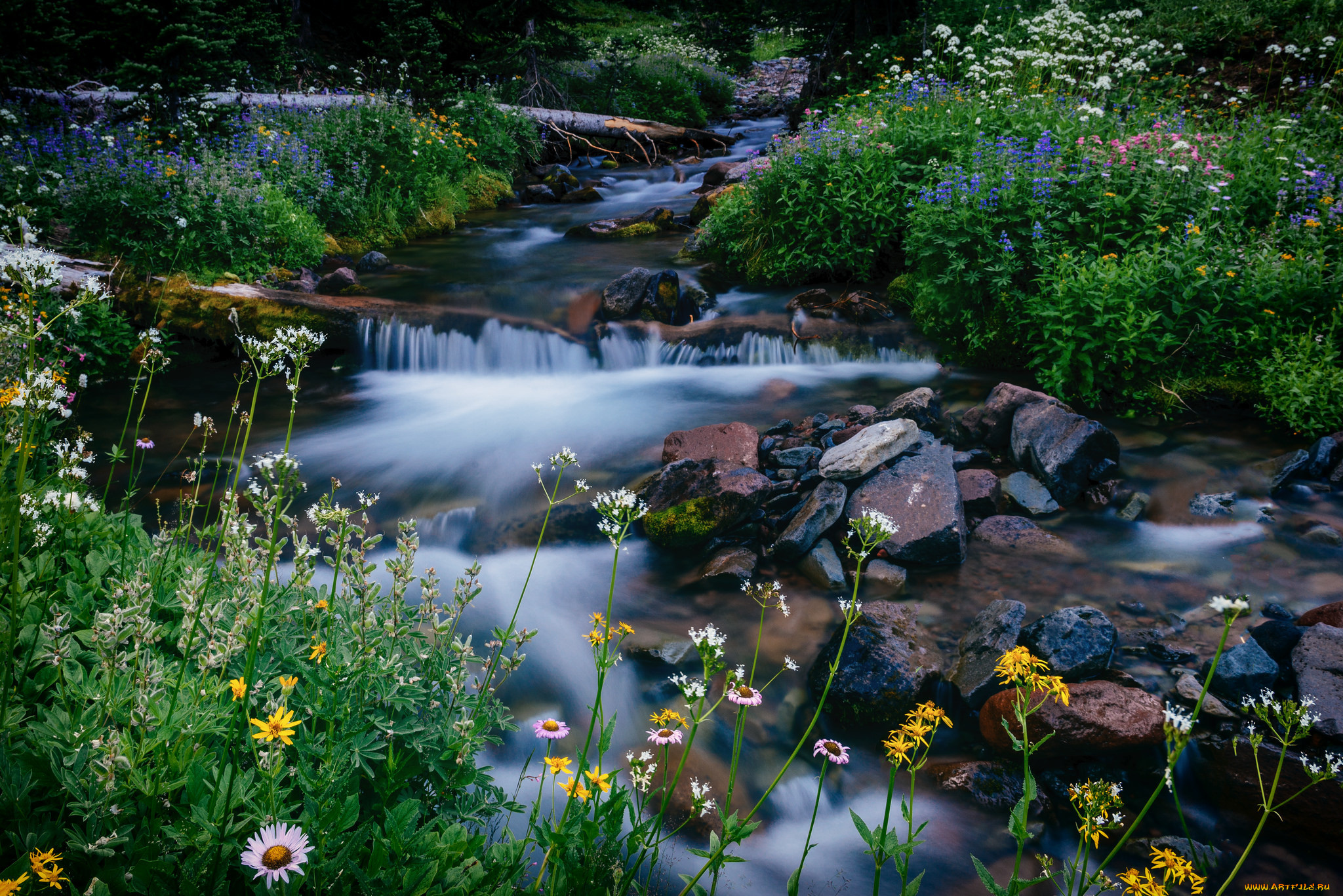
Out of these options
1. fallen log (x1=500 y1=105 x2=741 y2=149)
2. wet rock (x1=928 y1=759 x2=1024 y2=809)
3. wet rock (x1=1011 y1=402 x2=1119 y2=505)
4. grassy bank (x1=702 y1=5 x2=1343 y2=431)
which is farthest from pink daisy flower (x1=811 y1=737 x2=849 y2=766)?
fallen log (x1=500 y1=105 x2=741 y2=149)

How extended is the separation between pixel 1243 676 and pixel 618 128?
602 inches

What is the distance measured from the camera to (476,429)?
6.49 meters

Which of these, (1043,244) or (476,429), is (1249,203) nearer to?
(1043,244)

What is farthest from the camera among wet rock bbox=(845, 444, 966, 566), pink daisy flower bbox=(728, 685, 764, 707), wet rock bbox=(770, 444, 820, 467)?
wet rock bbox=(770, 444, 820, 467)

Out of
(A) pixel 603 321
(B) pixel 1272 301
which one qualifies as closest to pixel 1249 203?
(B) pixel 1272 301

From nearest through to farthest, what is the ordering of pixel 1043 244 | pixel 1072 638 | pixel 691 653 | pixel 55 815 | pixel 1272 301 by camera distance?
1. pixel 55 815
2. pixel 1072 638
3. pixel 691 653
4. pixel 1272 301
5. pixel 1043 244

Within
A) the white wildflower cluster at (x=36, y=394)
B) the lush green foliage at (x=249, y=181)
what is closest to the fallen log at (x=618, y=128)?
the lush green foliage at (x=249, y=181)

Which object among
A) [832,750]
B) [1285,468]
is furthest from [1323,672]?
[832,750]

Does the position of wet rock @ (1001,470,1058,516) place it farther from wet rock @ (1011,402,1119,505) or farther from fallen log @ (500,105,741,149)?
fallen log @ (500,105,741,149)

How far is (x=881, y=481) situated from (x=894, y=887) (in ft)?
8.57

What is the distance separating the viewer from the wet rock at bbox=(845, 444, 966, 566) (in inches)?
179

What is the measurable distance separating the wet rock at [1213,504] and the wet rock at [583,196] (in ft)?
35.7

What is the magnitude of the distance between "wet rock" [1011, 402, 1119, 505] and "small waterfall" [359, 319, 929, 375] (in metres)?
2.62

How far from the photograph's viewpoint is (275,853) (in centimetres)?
127
